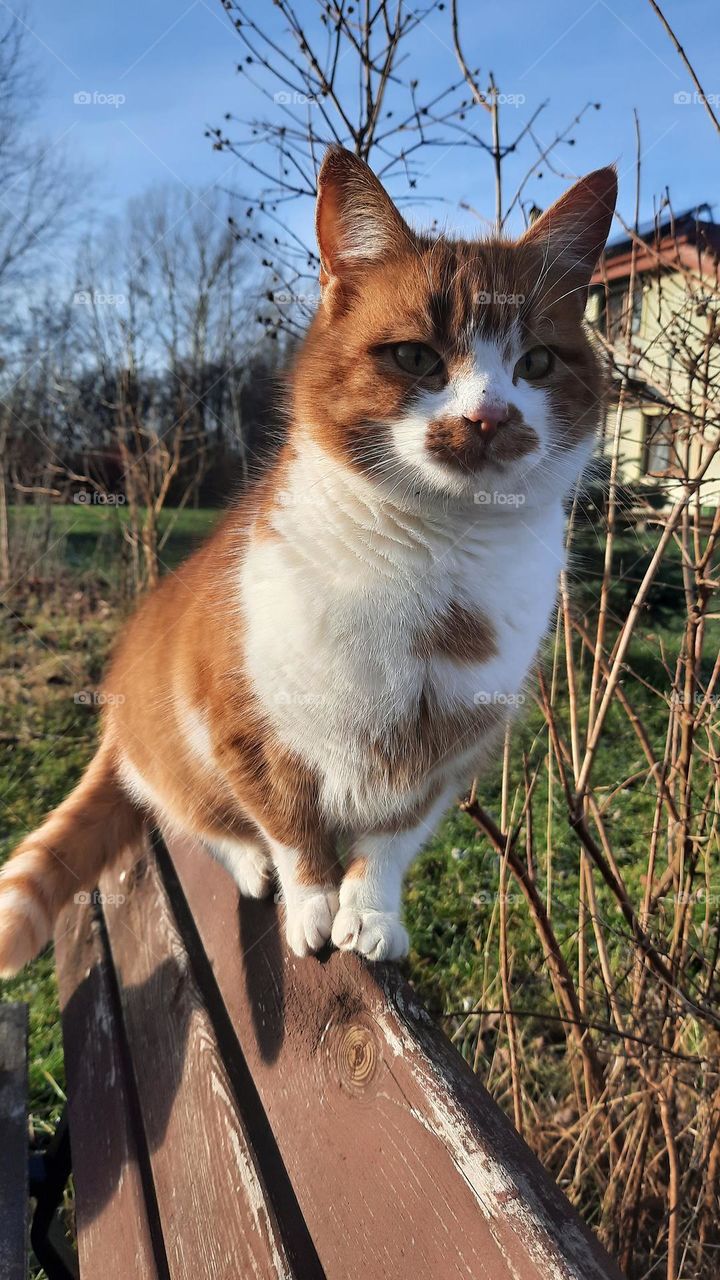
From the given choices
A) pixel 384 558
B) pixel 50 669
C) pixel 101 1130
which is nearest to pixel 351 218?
pixel 384 558

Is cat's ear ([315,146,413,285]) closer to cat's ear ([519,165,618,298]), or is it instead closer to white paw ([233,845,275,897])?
cat's ear ([519,165,618,298])

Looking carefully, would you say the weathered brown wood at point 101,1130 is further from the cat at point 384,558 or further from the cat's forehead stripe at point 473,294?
the cat's forehead stripe at point 473,294

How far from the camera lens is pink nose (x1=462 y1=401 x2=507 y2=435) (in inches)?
A: 51.8

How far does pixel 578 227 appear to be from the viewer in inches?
60.7

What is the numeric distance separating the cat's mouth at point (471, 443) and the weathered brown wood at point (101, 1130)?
3.78ft

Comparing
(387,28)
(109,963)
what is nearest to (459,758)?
(109,963)

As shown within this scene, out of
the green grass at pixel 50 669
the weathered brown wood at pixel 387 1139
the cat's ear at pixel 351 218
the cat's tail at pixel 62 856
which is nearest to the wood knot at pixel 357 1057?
the weathered brown wood at pixel 387 1139

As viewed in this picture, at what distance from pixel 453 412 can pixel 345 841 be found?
861mm

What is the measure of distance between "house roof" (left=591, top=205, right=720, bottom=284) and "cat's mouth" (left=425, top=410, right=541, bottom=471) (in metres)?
0.59

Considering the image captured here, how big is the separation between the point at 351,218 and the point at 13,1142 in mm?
1640

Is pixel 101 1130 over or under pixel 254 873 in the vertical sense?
under

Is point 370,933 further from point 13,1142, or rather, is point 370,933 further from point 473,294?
point 473,294

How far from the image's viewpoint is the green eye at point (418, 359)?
141 cm

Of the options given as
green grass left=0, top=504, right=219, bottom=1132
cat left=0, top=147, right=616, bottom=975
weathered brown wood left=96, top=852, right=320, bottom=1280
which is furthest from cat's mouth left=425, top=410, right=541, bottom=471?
green grass left=0, top=504, right=219, bottom=1132
